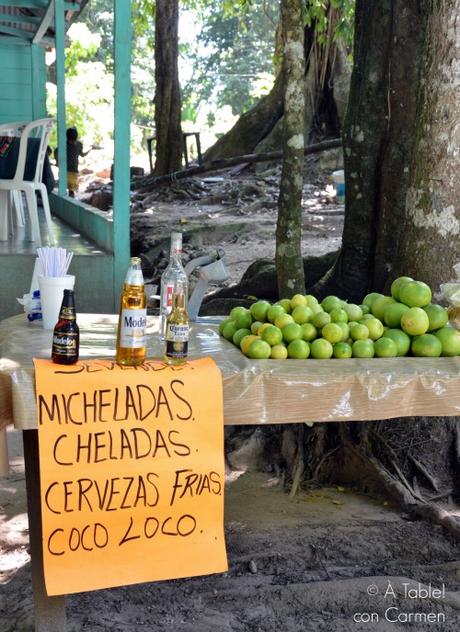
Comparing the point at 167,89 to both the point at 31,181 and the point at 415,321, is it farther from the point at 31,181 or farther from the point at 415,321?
the point at 415,321

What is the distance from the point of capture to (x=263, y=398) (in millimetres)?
2604

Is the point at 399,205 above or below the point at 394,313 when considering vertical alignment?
above

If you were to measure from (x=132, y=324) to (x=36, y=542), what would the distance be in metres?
0.75

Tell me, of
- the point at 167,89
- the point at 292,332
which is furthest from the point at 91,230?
the point at 167,89

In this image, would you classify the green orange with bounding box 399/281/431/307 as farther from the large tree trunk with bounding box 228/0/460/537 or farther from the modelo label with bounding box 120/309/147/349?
the modelo label with bounding box 120/309/147/349

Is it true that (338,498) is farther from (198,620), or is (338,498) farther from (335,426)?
(198,620)

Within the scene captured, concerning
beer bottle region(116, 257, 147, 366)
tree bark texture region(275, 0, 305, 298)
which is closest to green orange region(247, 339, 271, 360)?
beer bottle region(116, 257, 147, 366)

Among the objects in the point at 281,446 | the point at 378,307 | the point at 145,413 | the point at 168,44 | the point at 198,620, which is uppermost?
the point at 168,44

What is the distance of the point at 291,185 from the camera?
17.7 feet

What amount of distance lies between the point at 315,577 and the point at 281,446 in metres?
1.29

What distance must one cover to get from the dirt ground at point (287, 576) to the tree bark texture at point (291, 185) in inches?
56.7

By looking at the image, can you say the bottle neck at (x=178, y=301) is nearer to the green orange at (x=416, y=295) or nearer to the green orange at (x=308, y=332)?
the green orange at (x=308, y=332)

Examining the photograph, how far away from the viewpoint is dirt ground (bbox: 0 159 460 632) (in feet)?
10.1

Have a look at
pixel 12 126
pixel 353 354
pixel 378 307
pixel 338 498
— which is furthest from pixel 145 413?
pixel 12 126
